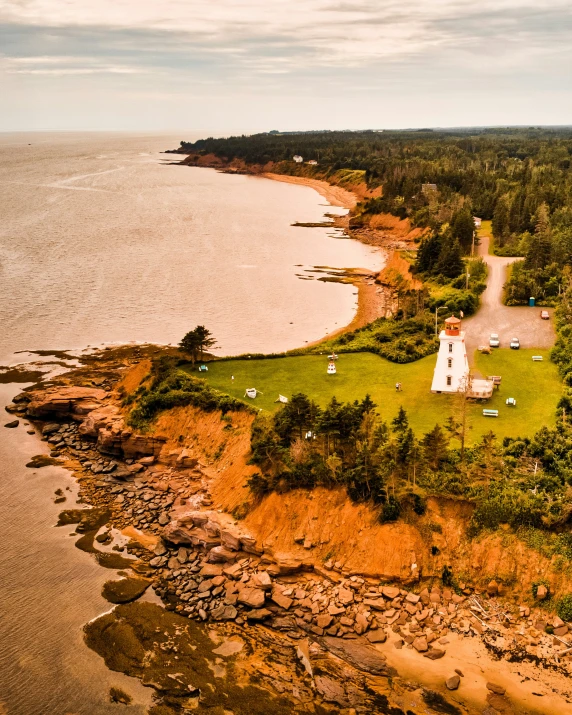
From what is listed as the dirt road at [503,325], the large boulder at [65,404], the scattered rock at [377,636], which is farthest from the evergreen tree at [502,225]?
the scattered rock at [377,636]

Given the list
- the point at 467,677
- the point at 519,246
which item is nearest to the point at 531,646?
the point at 467,677

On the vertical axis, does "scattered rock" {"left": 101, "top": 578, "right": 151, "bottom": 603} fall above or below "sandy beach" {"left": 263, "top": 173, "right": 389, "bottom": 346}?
below

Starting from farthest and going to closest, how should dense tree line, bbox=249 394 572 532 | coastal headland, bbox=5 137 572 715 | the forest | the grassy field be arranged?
the forest
the grassy field
dense tree line, bbox=249 394 572 532
coastal headland, bbox=5 137 572 715

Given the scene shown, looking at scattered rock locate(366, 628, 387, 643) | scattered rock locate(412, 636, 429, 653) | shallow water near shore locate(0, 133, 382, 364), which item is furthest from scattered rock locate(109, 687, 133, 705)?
shallow water near shore locate(0, 133, 382, 364)

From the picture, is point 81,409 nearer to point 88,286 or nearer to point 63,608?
point 63,608

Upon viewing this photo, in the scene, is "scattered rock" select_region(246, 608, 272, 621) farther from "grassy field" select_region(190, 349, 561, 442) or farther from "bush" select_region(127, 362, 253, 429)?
"bush" select_region(127, 362, 253, 429)

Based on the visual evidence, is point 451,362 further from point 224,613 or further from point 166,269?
point 166,269

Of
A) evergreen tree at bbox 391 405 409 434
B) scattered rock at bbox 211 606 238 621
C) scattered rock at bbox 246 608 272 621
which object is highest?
evergreen tree at bbox 391 405 409 434
